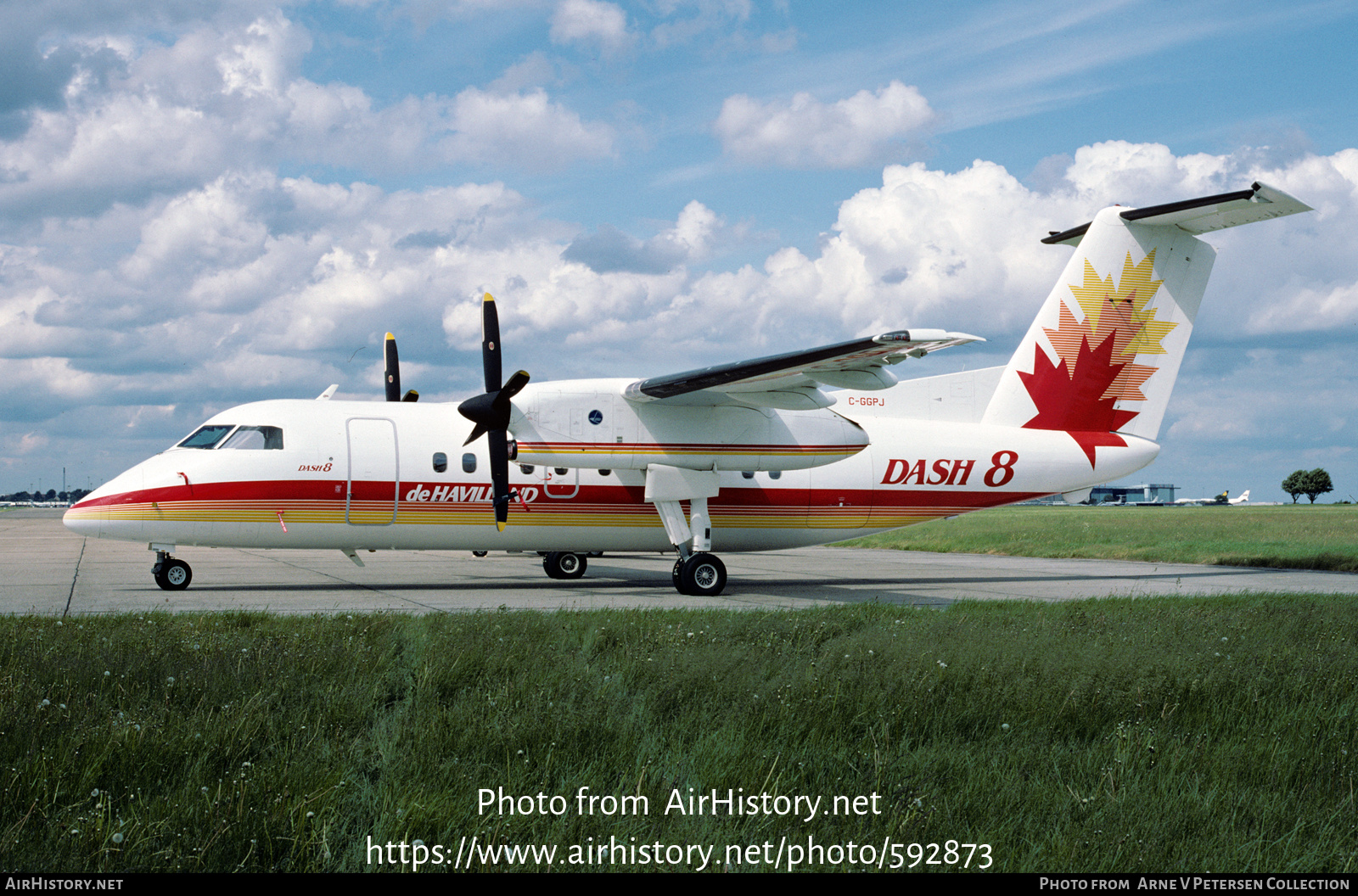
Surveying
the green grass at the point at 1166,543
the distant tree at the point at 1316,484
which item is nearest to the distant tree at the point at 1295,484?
the distant tree at the point at 1316,484

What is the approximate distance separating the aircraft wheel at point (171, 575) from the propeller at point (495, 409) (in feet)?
17.2

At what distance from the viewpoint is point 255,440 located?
15.8m

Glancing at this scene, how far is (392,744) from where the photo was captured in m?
5.48

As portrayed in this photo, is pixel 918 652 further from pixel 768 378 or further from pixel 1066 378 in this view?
pixel 1066 378

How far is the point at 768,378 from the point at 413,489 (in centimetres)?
626

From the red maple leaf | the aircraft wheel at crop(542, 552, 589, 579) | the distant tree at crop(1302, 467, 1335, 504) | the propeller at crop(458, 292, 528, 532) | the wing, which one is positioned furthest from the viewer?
the distant tree at crop(1302, 467, 1335, 504)

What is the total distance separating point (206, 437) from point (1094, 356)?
16386 millimetres

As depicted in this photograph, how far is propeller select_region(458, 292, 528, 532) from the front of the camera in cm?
1507

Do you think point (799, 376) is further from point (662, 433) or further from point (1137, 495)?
point (1137, 495)

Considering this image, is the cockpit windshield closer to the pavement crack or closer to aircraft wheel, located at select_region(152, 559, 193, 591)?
aircraft wheel, located at select_region(152, 559, 193, 591)

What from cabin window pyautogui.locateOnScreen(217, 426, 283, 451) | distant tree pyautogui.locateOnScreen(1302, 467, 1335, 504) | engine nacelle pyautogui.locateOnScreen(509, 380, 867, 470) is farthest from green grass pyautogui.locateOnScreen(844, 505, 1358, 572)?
distant tree pyautogui.locateOnScreen(1302, 467, 1335, 504)

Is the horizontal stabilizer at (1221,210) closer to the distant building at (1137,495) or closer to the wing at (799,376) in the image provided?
the wing at (799,376)

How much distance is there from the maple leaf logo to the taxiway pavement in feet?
10.8
